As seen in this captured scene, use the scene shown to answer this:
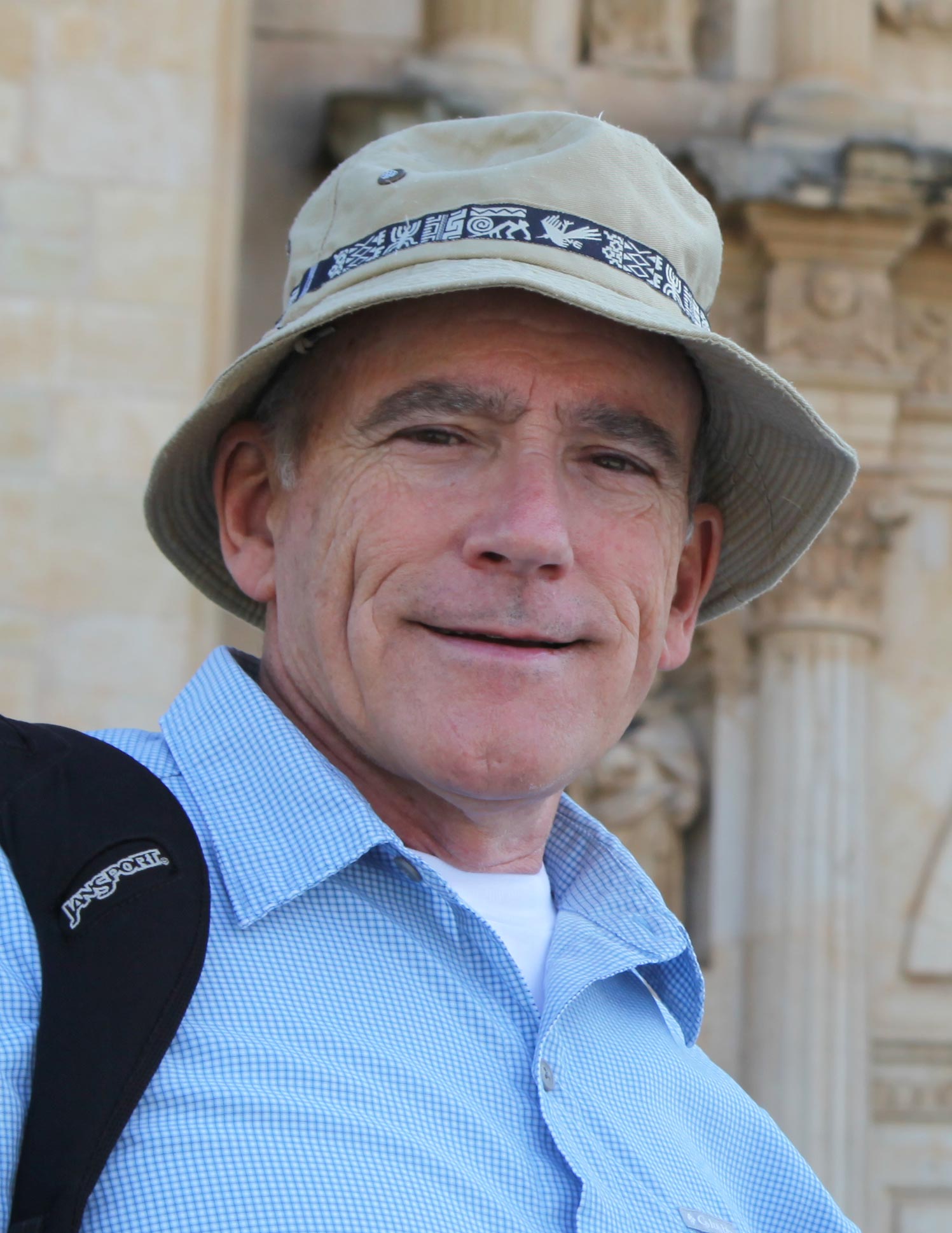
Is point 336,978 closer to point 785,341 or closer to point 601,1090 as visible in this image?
point 601,1090

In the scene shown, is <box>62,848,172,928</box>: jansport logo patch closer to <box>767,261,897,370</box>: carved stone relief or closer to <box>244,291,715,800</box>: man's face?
<box>244,291,715,800</box>: man's face

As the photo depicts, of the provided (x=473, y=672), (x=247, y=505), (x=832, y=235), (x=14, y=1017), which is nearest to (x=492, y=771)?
(x=473, y=672)

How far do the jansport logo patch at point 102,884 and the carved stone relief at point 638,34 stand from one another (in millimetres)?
5047

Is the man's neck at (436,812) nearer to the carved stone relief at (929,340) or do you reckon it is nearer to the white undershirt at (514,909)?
the white undershirt at (514,909)

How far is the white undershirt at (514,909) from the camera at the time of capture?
1.58m

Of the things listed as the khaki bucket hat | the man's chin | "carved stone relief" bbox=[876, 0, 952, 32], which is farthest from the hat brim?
"carved stone relief" bbox=[876, 0, 952, 32]

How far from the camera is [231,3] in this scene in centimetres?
427

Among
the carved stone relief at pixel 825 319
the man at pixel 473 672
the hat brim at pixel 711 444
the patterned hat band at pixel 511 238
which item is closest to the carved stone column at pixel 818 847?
the carved stone relief at pixel 825 319

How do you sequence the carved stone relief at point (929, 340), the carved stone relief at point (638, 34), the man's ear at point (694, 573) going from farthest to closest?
the carved stone relief at point (638, 34), the carved stone relief at point (929, 340), the man's ear at point (694, 573)

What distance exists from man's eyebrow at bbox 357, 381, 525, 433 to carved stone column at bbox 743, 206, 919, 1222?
3928mm

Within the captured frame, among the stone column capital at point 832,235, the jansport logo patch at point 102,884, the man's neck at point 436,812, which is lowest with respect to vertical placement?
the stone column capital at point 832,235

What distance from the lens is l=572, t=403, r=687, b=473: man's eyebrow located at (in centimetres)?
160

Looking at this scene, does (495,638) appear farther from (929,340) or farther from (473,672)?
(929,340)

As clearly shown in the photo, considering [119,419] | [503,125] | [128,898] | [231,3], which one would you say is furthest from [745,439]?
[231,3]
